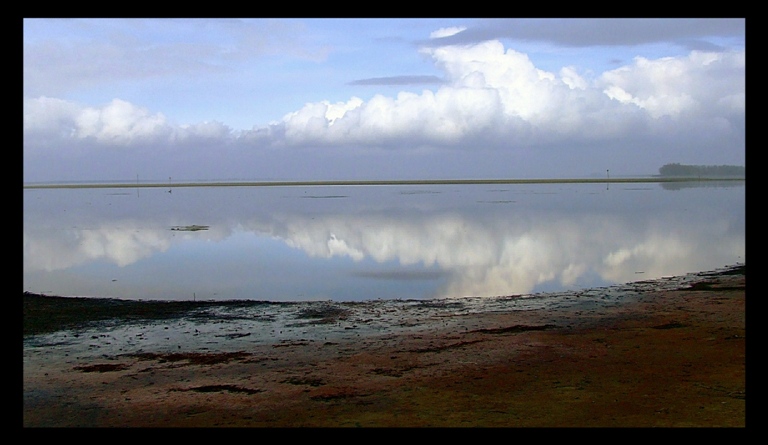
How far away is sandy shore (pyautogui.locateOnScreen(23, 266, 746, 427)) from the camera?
6262 mm

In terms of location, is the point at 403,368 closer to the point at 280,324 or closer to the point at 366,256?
the point at 280,324

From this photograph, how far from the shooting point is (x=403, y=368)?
7.98 m

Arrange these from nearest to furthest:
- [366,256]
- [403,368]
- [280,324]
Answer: [403,368] < [280,324] < [366,256]

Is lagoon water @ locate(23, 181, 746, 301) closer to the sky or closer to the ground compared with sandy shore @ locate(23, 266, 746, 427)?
closer to the sky

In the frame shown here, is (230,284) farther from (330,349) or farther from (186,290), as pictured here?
(330,349)

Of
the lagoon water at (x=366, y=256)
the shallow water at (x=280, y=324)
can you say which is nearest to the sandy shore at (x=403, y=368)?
the shallow water at (x=280, y=324)

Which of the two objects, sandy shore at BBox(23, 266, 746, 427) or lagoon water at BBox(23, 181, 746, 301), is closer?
sandy shore at BBox(23, 266, 746, 427)

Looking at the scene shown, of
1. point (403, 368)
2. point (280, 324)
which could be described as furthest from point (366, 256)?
point (403, 368)

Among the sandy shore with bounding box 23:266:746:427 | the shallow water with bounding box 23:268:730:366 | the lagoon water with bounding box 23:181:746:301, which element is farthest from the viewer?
the lagoon water with bounding box 23:181:746:301

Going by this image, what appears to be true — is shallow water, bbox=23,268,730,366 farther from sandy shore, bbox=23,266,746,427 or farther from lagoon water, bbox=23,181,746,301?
lagoon water, bbox=23,181,746,301

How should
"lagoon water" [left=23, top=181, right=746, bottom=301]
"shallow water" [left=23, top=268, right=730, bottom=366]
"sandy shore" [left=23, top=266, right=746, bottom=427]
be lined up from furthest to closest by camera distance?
"lagoon water" [left=23, top=181, right=746, bottom=301], "shallow water" [left=23, top=268, right=730, bottom=366], "sandy shore" [left=23, top=266, right=746, bottom=427]

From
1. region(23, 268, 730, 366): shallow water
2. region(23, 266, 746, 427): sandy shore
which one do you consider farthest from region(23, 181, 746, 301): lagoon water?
region(23, 266, 746, 427): sandy shore
